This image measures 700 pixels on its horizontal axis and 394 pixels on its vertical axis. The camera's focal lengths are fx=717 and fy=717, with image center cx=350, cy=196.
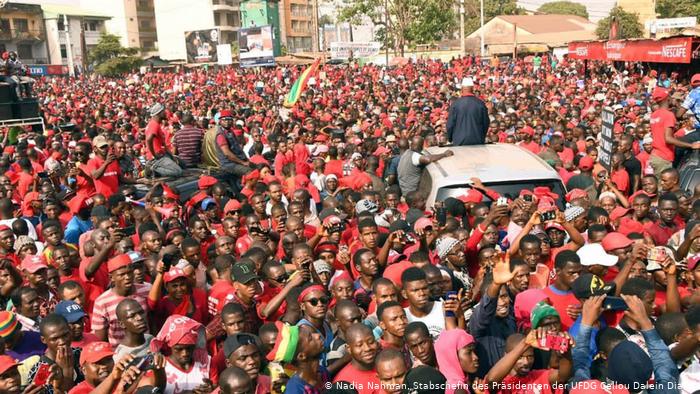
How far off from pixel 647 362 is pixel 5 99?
16.1 metres

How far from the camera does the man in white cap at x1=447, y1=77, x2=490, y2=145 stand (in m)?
9.01

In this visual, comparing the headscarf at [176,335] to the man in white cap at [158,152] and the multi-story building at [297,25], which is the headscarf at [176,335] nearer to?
the man in white cap at [158,152]

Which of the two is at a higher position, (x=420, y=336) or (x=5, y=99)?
(x=5, y=99)

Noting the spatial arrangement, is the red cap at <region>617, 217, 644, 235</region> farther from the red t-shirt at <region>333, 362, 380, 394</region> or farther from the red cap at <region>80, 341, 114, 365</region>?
the red cap at <region>80, 341, 114, 365</region>

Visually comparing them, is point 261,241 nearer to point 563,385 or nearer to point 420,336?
point 420,336

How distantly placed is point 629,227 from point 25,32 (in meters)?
72.4

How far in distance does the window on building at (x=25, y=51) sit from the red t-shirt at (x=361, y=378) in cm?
7384

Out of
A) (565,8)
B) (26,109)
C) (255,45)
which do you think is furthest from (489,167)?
(565,8)

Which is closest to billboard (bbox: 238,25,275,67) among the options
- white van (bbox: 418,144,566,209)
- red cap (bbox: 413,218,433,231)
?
white van (bbox: 418,144,566,209)

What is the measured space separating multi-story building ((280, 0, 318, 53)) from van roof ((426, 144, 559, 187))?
3108 inches

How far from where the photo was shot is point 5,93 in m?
16.2

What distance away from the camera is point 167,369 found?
408 centimetres

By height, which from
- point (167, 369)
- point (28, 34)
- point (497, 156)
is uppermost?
point (28, 34)

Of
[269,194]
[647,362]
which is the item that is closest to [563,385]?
[647,362]
